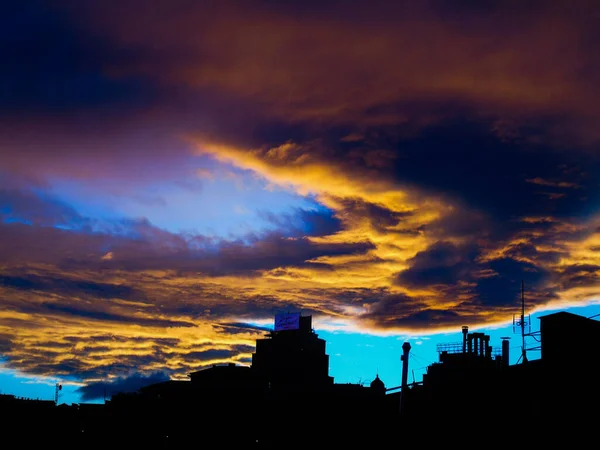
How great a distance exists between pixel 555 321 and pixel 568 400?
20.7 feet

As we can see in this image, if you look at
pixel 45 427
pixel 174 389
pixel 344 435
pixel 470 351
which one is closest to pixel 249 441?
pixel 344 435

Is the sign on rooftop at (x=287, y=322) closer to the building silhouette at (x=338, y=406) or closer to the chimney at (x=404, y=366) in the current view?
the building silhouette at (x=338, y=406)

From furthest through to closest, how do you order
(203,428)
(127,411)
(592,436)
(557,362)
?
(127,411)
(203,428)
(557,362)
(592,436)

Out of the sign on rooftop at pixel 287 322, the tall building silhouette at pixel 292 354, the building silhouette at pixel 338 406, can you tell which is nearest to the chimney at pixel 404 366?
the building silhouette at pixel 338 406

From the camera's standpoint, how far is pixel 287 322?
118438 millimetres

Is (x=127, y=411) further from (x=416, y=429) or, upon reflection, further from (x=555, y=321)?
(x=555, y=321)

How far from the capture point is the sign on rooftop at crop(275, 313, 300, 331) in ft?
385

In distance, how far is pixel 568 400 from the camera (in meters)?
49.6

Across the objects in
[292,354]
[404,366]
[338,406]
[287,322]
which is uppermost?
[287,322]

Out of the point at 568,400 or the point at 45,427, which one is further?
the point at 45,427

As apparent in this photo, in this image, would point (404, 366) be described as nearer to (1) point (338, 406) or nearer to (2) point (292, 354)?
(1) point (338, 406)

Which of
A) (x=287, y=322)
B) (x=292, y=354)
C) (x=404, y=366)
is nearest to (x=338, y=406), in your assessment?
(x=404, y=366)

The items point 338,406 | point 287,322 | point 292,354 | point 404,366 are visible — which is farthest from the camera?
point 287,322

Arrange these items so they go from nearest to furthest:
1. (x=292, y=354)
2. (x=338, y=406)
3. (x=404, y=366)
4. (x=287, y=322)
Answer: (x=404, y=366)
(x=338, y=406)
(x=292, y=354)
(x=287, y=322)
